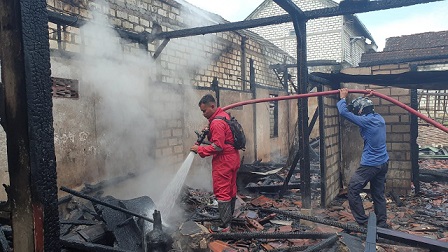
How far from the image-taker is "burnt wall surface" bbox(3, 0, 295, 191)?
18.9 ft

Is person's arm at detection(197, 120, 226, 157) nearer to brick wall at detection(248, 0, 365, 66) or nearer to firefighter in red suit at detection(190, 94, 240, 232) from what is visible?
firefighter in red suit at detection(190, 94, 240, 232)

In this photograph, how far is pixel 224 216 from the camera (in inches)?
199

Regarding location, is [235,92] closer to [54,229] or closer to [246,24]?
[246,24]

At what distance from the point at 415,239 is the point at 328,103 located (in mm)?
3480

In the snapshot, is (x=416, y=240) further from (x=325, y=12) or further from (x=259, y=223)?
(x=325, y=12)

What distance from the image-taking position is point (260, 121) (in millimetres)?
12250

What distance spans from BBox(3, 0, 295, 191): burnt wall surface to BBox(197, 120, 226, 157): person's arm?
2552 mm

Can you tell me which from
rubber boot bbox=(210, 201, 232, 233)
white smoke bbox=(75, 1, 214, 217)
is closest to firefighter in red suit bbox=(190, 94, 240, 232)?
rubber boot bbox=(210, 201, 232, 233)

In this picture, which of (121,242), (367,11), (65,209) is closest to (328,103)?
(367,11)

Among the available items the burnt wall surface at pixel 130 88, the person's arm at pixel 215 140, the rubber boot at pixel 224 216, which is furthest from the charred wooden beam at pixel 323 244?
the burnt wall surface at pixel 130 88

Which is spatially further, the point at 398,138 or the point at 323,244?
the point at 398,138

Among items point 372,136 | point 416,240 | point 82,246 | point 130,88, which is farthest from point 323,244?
point 130,88

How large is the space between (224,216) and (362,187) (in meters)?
2.30

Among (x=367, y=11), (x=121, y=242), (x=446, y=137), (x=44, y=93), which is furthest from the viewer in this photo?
(x=446, y=137)
